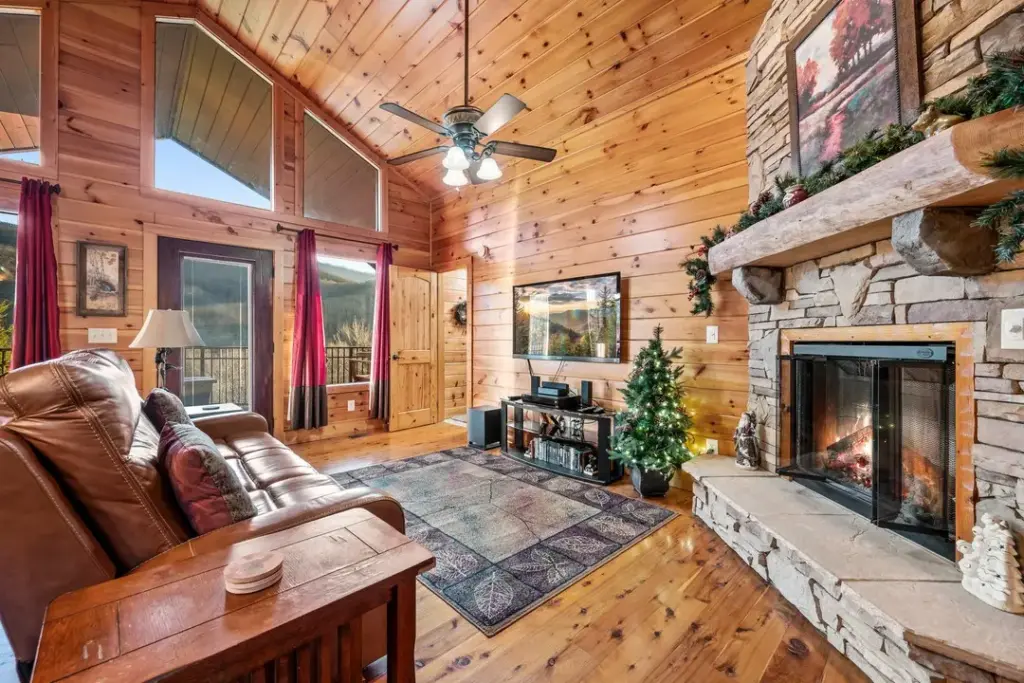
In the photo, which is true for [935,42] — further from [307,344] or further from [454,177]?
[307,344]

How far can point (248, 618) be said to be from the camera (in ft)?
2.94

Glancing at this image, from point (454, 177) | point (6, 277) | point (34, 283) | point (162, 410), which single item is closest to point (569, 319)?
point (454, 177)

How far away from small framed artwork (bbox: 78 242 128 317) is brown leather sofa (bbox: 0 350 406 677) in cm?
329

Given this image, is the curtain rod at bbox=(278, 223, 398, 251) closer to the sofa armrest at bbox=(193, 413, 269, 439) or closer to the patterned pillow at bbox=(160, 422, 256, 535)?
the sofa armrest at bbox=(193, 413, 269, 439)

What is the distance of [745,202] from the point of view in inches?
120

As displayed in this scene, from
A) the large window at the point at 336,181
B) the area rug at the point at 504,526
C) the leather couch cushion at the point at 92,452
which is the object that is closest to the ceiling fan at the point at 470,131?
the leather couch cushion at the point at 92,452

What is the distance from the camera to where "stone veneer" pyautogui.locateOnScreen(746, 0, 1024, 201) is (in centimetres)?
150

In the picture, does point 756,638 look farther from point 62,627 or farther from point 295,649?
point 62,627

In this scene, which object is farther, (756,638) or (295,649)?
(756,638)

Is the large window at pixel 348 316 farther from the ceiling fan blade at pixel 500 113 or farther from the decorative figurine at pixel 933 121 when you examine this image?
the decorative figurine at pixel 933 121

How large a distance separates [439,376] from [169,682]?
16.6 feet

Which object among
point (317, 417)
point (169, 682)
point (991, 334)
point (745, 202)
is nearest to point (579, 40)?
point (745, 202)

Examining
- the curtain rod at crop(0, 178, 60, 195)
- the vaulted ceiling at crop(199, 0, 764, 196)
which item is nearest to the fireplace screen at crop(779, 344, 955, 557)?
the vaulted ceiling at crop(199, 0, 764, 196)

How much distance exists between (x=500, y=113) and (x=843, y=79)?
5.40 feet
